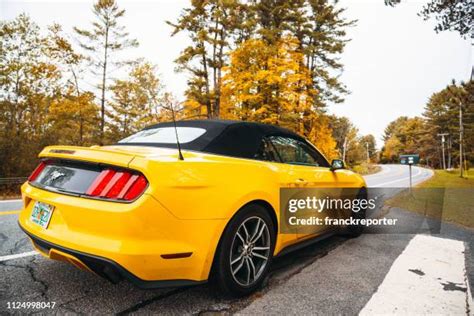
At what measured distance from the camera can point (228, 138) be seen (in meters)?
2.62

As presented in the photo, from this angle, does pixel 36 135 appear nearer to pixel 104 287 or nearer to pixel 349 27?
pixel 104 287

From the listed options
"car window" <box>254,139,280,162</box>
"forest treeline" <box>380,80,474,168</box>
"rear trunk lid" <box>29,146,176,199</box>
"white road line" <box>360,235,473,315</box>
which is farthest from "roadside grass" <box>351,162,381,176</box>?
"rear trunk lid" <box>29,146,176,199</box>

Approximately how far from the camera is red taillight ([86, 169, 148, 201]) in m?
1.81

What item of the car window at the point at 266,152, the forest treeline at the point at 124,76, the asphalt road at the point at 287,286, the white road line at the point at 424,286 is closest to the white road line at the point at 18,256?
the asphalt road at the point at 287,286

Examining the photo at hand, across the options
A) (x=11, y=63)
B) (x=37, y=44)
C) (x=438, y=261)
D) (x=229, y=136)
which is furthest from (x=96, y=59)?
(x=438, y=261)

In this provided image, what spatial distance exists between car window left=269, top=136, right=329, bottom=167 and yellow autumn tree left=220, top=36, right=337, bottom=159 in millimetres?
11628

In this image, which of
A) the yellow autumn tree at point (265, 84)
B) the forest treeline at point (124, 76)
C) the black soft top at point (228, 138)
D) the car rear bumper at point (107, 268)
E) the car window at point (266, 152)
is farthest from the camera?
the yellow autumn tree at point (265, 84)

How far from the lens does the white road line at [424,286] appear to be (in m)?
2.17

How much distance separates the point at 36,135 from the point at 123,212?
15.9m

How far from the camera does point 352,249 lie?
3646mm

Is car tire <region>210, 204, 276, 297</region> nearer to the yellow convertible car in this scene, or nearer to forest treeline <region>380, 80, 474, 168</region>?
the yellow convertible car

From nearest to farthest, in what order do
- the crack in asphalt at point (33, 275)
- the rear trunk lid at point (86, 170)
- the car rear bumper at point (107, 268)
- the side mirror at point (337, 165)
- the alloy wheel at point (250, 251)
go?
1. the car rear bumper at point (107, 268)
2. the rear trunk lid at point (86, 170)
3. the crack in asphalt at point (33, 275)
4. the alloy wheel at point (250, 251)
5. the side mirror at point (337, 165)

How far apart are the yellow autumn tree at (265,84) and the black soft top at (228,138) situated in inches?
484

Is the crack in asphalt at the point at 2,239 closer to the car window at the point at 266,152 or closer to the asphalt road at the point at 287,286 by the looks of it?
the asphalt road at the point at 287,286
